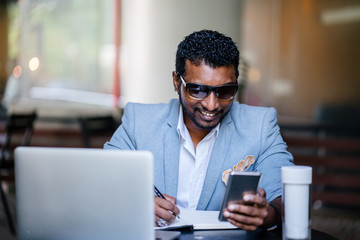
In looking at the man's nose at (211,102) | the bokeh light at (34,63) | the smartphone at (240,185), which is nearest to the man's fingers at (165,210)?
the smartphone at (240,185)

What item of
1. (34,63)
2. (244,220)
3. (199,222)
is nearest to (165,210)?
(199,222)

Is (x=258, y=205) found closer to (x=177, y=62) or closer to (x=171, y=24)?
(x=177, y=62)

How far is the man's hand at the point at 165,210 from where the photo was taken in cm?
184

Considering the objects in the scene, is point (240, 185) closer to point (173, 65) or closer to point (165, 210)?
point (165, 210)

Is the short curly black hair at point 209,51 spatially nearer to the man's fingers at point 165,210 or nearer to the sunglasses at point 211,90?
the sunglasses at point 211,90

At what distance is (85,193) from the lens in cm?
150

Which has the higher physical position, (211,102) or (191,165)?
(211,102)

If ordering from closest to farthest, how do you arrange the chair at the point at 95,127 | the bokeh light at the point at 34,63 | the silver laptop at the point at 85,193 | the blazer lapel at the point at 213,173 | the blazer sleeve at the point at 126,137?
the silver laptop at the point at 85,193
the blazer lapel at the point at 213,173
the blazer sleeve at the point at 126,137
the chair at the point at 95,127
the bokeh light at the point at 34,63

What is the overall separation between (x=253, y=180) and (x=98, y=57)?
6912mm

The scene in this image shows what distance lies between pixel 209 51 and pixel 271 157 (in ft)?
1.66

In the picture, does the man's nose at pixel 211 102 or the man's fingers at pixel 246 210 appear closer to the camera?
the man's fingers at pixel 246 210

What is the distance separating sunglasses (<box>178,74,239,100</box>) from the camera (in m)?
2.14

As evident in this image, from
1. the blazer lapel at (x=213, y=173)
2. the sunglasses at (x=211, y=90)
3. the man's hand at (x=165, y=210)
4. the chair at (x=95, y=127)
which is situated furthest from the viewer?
the chair at (x=95, y=127)

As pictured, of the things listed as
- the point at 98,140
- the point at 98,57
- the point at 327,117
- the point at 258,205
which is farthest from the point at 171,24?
the point at 258,205
